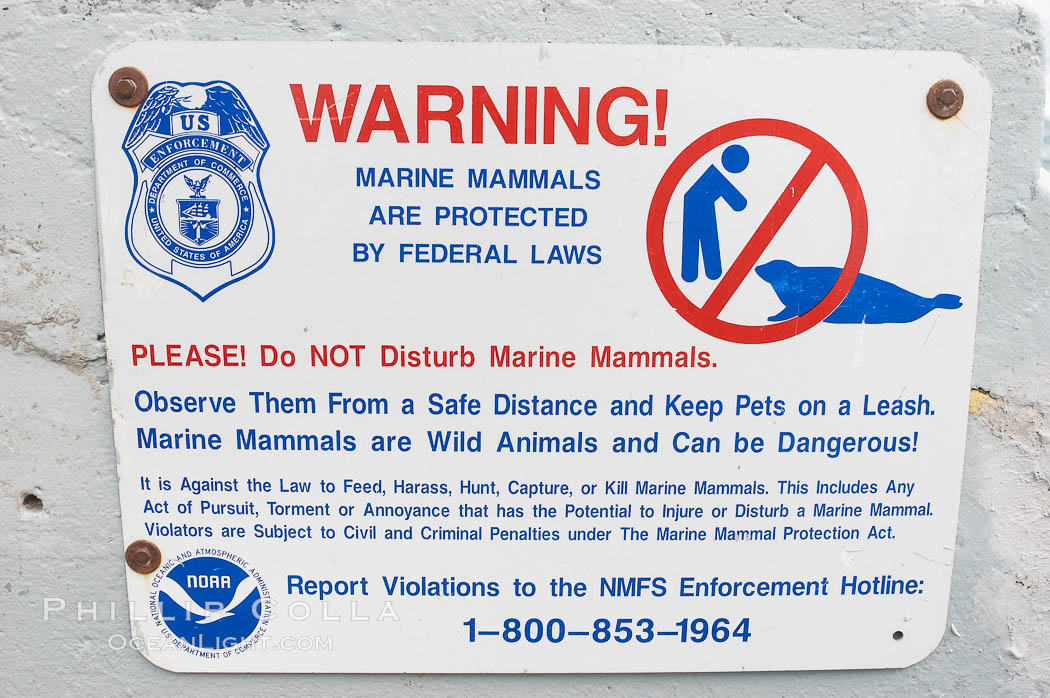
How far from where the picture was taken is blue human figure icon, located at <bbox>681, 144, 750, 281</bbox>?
1044 millimetres

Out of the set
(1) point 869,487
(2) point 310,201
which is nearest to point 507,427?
(2) point 310,201

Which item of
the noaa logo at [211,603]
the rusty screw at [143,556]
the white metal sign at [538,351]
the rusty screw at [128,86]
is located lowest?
the noaa logo at [211,603]

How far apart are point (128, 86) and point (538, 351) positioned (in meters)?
0.72

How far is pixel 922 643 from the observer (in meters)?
1.16

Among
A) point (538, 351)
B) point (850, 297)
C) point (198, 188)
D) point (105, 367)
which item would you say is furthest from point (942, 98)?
point (105, 367)

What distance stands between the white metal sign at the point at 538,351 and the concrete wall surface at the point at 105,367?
39mm

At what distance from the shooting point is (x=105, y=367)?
3.59ft

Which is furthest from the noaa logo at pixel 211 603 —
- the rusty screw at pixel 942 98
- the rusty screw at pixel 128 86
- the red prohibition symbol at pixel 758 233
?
the rusty screw at pixel 942 98

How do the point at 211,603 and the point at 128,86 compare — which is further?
the point at 211,603

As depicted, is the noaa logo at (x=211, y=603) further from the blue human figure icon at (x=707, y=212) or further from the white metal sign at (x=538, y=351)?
the blue human figure icon at (x=707, y=212)

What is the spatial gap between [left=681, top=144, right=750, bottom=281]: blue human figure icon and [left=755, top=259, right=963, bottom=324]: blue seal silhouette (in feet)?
0.26

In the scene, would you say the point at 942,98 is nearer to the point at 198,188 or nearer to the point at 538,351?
the point at 538,351

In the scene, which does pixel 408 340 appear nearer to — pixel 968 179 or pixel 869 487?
pixel 869 487

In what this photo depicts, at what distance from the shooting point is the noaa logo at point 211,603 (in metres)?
1.13
